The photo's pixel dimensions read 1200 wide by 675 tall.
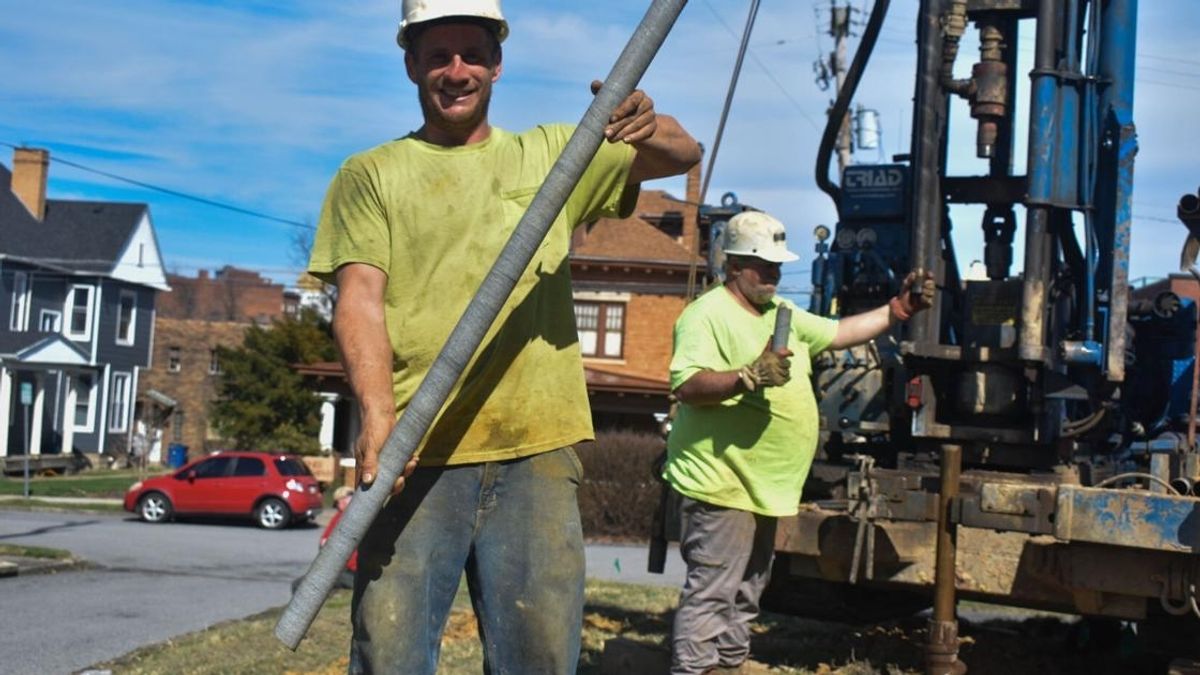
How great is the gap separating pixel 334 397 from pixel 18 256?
49.2 feet

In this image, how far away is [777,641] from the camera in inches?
352

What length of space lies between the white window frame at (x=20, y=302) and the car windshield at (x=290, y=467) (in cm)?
2403

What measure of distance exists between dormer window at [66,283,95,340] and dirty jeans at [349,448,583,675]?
164 ft

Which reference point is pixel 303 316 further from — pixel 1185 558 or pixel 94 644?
pixel 1185 558

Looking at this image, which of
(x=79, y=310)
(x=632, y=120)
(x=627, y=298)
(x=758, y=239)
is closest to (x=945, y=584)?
(x=758, y=239)

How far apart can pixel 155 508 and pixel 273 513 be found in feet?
6.96

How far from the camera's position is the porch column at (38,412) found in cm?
4762

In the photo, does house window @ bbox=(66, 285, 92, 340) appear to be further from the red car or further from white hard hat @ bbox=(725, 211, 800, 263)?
white hard hat @ bbox=(725, 211, 800, 263)

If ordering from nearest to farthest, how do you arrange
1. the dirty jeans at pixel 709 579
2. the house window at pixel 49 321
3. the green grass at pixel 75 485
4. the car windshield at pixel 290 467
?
the dirty jeans at pixel 709 579 < the car windshield at pixel 290 467 < the green grass at pixel 75 485 < the house window at pixel 49 321

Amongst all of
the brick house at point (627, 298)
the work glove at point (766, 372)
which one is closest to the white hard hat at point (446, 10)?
the work glove at point (766, 372)

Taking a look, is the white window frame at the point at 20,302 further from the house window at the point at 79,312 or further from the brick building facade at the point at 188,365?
the brick building facade at the point at 188,365

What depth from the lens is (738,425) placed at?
6.40 metres

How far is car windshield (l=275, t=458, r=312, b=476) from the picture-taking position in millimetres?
26625

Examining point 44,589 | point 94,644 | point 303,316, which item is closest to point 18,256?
point 303,316
